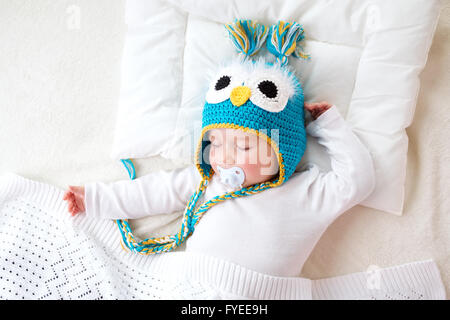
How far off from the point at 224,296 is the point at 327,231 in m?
0.38

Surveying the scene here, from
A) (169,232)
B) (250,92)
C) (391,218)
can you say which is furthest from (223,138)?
(391,218)

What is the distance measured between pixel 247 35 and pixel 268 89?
18 cm

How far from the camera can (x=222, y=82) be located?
1.00m

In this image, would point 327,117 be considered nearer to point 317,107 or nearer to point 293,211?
point 317,107

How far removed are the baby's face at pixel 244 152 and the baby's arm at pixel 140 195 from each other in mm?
190

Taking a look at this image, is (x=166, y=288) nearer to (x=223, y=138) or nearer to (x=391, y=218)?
(x=223, y=138)

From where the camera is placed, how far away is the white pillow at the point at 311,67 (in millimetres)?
1026

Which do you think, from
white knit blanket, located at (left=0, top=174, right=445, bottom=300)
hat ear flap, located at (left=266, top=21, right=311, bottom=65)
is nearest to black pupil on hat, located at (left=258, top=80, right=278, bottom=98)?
hat ear flap, located at (left=266, top=21, right=311, bottom=65)

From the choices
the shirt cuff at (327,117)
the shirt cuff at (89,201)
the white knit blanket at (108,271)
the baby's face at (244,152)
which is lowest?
the white knit blanket at (108,271)

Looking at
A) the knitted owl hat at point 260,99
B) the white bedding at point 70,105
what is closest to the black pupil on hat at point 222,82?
the knitted owl hat at point 260,99

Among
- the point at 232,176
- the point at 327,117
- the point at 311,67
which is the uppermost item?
the point at 311,67

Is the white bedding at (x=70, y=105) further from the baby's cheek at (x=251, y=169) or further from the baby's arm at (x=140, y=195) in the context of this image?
the baby's cheek at (x=251, y=169)

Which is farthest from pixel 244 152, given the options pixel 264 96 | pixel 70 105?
pixel 70 105

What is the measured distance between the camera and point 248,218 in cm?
106
